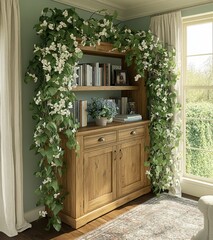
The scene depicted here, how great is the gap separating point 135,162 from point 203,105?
1.16 metres

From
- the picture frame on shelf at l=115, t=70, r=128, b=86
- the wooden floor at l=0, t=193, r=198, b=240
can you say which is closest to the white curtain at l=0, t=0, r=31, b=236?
the wooden floor at l=0, t=193, r=198, b=240

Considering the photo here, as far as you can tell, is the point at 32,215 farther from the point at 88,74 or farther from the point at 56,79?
the point at 88,74

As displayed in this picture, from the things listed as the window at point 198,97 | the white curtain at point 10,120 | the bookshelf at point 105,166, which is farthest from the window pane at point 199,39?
the white curtain at point 10,120

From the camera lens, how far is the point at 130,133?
324 cm

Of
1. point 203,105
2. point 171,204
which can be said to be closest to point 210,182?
point 171,204

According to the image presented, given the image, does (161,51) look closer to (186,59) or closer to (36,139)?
(186,59)

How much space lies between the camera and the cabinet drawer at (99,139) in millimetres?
2730

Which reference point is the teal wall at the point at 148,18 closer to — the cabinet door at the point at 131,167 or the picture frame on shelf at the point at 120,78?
the picture frame on shelf at the point at 120,78

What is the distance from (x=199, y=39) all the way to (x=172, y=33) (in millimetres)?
372

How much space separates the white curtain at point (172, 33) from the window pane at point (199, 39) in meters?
0.23

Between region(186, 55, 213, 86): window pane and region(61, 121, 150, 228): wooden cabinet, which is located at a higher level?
region(186, 55, 213, 86): window pane

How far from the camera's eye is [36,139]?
2473 mm

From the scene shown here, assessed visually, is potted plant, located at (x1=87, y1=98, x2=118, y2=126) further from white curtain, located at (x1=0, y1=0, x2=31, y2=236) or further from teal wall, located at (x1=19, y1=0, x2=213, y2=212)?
white curtain, located at (x1=0, y1=0, x2=31, y2=236)

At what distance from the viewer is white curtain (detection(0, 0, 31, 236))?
2441 millimetres
